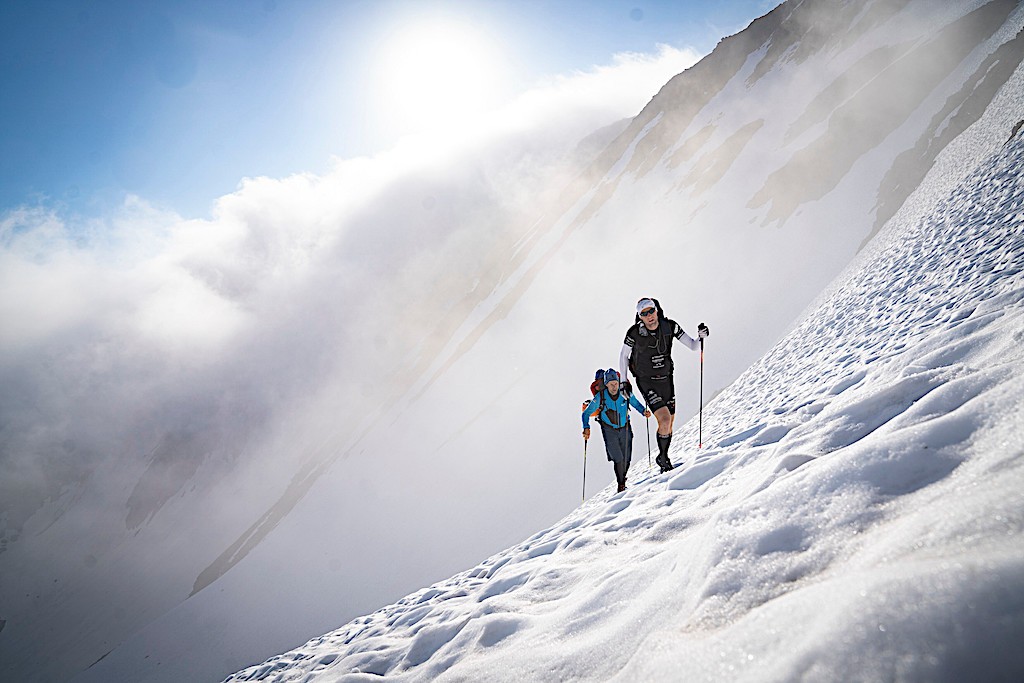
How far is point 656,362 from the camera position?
23.4 ft

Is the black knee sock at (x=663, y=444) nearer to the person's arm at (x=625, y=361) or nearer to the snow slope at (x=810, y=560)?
the snow slope at (x=810, y=560)

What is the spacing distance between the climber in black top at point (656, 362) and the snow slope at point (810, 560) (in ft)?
3.36

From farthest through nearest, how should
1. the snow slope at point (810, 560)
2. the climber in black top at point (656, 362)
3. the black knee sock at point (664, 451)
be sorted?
1. the climber in black top at point (656, 362)
2. the black knee sock at point (664, 451)
3. the snow slope at point (810, 560)

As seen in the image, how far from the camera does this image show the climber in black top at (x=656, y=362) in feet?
23.2

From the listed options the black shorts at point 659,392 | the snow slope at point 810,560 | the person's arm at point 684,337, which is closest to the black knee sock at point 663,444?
the black shorts at point 659,392

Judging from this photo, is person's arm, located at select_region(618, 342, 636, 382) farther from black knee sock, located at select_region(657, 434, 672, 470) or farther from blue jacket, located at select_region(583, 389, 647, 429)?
black knee sock, located at select_region(657, 434, 672, 470)

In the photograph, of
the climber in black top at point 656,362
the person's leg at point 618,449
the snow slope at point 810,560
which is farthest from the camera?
the person's leg at point 618,449

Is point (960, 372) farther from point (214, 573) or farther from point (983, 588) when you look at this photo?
point (214, 573)

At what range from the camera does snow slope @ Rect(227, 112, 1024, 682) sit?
4.18 feet

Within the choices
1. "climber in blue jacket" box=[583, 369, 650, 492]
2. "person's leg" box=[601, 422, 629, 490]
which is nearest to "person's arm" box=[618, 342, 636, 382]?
"climber in blue jacket" box=[583, 369, 650, 492]

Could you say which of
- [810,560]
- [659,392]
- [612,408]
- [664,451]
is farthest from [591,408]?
[810,560]

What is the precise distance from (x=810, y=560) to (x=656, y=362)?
17.4 ft

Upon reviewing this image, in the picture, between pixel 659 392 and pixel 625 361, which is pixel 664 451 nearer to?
pixel 659 392

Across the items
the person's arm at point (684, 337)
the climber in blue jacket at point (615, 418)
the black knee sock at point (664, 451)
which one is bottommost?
the black knee sock at point (664, 451)
